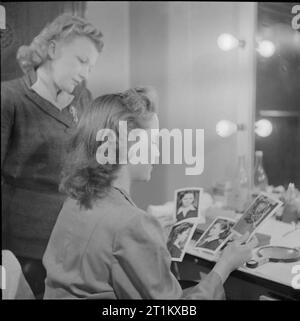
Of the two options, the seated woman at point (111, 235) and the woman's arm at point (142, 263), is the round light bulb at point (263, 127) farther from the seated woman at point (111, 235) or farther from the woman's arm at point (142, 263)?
the woman's arm at point (142, 263)

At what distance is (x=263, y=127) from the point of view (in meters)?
1.87

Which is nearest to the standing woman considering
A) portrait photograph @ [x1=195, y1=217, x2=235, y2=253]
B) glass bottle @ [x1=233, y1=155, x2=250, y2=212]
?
portrait photograph @ [x1=195, y1=217, x2=235, y2=253]

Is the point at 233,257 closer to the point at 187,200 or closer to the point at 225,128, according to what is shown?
the point at 187,200

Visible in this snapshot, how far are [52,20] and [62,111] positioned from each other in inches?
14.9

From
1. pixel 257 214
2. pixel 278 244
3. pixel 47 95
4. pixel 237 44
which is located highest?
pixel 237 44

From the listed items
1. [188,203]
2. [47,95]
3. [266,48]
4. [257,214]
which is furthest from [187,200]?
[266,48]

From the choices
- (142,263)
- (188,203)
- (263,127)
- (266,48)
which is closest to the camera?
(142,263)

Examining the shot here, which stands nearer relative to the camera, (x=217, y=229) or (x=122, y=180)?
(x=122, y=180)

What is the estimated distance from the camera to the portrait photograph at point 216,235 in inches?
55.5

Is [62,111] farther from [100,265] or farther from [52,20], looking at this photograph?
[100,265]

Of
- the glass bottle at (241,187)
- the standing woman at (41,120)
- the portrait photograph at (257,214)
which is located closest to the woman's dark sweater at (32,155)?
the standing woman at (41,120)

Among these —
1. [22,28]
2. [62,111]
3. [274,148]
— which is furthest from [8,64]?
[274,148]

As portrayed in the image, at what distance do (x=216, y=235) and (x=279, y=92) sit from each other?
2.54ft

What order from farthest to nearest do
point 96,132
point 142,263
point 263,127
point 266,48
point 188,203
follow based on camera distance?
1. point 263,127
2. point 266,48
3. point 188,203
4. point 96,132
5. point 142,263
